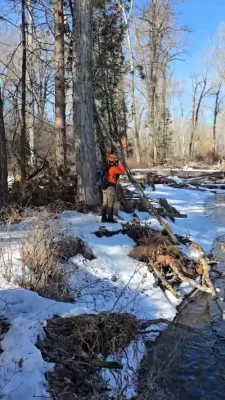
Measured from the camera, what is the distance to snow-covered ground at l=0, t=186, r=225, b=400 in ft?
12.8

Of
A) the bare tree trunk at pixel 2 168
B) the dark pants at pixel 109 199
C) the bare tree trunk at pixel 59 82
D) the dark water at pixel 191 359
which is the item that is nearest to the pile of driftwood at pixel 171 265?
the dark water at pixel 191 359

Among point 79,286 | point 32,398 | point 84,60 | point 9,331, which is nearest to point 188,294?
point 79,286

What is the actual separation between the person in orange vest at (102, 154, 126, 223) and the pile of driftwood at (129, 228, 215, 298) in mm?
1225

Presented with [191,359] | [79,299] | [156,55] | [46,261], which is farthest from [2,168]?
[156,55]

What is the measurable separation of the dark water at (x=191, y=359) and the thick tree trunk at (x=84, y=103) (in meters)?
4.80

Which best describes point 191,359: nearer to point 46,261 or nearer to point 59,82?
point 46,261

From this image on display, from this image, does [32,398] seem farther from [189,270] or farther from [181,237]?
[181,237]

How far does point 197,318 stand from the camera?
648cm

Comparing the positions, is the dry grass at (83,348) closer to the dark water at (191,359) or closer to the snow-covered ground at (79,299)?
the snow-covered ground at (79,299)

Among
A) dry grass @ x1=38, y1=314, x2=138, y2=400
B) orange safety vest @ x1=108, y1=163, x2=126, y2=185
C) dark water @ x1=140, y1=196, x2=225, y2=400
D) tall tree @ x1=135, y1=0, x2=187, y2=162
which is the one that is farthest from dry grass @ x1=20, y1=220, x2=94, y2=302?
tall tree @ x1=135, y1=0, x2=187, y2=162

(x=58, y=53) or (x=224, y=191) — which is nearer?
(x=58, y=53)

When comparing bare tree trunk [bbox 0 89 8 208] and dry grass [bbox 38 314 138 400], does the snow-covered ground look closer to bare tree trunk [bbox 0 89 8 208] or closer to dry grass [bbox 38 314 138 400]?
dry grass [bbox 38 314 138 400]

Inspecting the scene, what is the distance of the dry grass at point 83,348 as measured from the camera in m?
3.98

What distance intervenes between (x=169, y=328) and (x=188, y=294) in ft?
5.53
